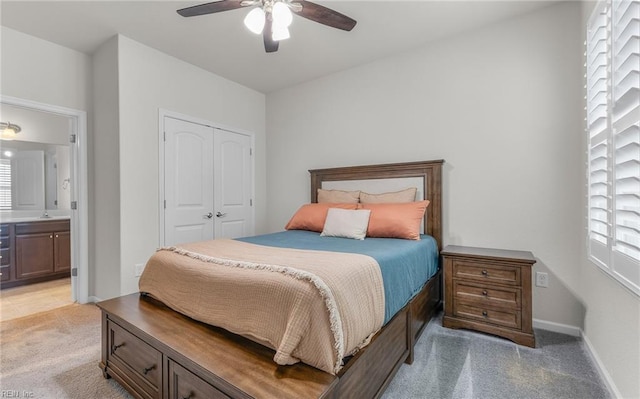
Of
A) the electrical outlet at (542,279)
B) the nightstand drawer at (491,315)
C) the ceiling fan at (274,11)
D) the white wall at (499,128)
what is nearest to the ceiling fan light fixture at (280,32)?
the ceiling fan at (274,11)

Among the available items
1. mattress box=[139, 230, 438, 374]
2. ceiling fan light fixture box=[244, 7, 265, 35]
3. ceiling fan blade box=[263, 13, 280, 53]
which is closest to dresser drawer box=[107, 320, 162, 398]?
mattress box=[139, 230, 438, 374]

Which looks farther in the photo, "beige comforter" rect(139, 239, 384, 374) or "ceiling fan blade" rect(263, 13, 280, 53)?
"ceiling fan blade" rect(263, 13, 280, 53)

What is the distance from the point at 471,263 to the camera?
2.37 metres

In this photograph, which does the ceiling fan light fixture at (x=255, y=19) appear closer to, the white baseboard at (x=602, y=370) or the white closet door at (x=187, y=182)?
the white closet door at (x=187, y=182)

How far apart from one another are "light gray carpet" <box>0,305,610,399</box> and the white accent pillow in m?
1.00

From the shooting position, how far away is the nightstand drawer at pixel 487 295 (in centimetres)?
220

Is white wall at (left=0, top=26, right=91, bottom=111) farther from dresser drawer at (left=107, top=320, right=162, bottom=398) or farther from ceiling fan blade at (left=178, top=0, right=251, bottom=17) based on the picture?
dresser drawer at (left=107, top=320, right=162, bottom=398)

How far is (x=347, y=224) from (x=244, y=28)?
83.8 inches

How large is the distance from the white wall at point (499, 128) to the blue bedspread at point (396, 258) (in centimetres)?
64

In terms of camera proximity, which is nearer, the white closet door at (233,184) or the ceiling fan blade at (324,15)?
the ceiling fan blade at (324,15)

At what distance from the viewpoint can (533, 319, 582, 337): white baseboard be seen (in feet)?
7.64

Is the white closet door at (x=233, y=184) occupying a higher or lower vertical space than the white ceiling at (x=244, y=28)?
lower

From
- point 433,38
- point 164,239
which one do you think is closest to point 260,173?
point 164,239

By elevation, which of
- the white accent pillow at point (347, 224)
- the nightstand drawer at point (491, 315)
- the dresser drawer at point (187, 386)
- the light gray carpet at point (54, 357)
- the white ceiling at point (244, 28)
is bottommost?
the light gray carpet at point (54, 357)
